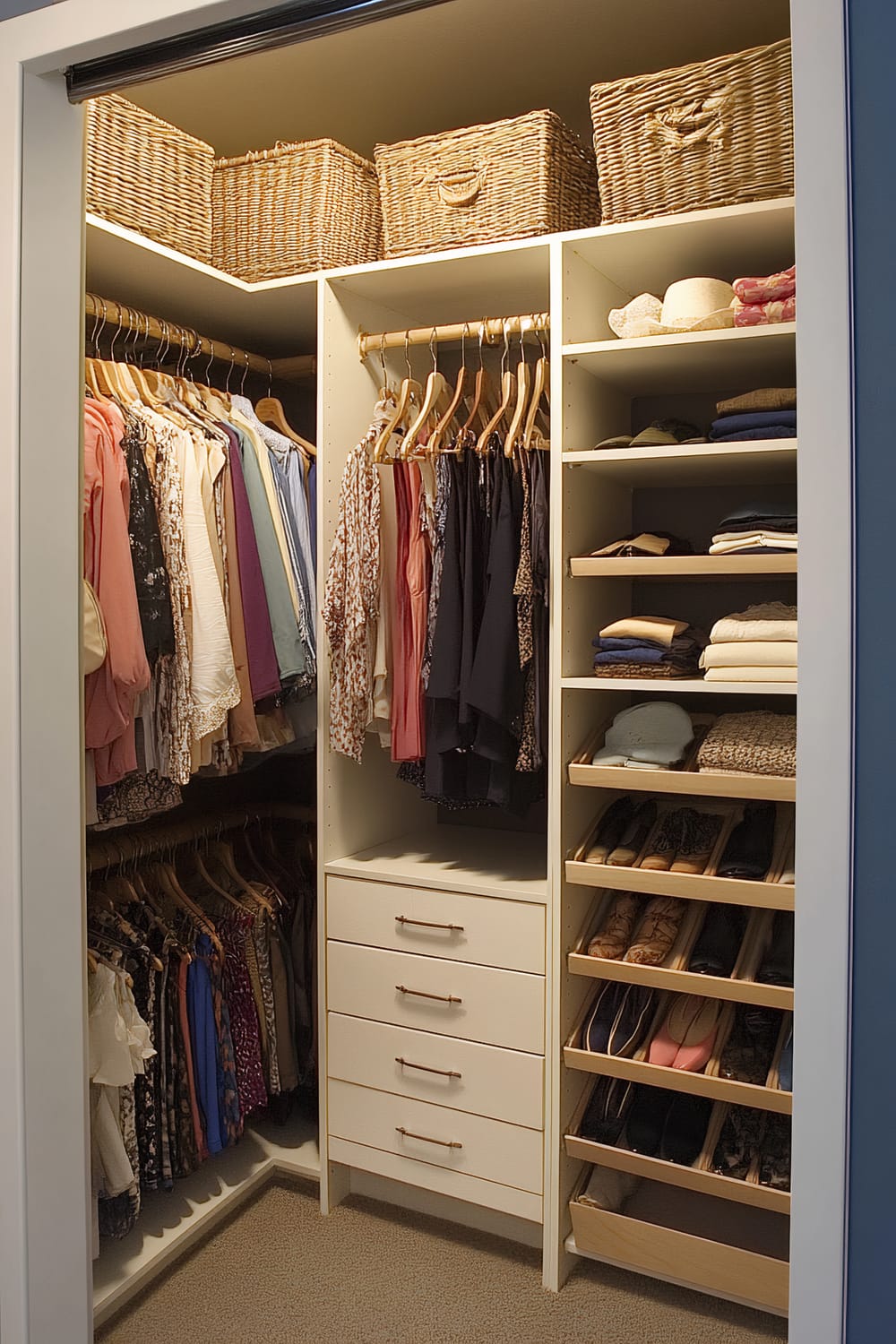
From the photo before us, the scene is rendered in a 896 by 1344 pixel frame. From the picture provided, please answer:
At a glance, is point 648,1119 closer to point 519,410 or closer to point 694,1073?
point 694,1073

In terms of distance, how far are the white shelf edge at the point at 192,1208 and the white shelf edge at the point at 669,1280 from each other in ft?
2.19

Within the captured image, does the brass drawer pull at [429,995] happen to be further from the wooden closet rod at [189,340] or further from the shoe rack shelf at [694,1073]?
the wooden closet rod at [189,340]

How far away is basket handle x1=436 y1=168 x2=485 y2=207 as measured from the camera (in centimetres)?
220

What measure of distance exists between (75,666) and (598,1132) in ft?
4.90

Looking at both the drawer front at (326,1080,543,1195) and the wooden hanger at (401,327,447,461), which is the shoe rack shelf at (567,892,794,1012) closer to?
the drawer front at (326,1080,543,1195)

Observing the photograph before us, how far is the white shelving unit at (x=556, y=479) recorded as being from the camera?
2.10 metres

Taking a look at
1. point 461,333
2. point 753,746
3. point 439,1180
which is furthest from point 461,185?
point 439,1180

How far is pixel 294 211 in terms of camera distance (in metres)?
2.41

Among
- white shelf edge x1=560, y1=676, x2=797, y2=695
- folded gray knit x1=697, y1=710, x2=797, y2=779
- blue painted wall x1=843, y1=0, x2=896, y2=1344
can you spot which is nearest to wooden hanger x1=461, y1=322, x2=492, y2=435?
white shelf edge x1=560, y1=676, x2=797, y2=695

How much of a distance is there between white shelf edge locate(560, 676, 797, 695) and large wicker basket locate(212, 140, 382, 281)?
1.11 meters

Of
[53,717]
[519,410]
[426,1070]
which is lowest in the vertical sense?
[426,1070]

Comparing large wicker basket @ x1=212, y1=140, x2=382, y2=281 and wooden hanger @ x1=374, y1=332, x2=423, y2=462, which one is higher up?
large wicker basket @ x1=212, y1=140, x2=382, y2=281

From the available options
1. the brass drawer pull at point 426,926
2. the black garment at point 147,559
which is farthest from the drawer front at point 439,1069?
the black garment at point 147,559

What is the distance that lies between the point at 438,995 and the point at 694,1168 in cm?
63
